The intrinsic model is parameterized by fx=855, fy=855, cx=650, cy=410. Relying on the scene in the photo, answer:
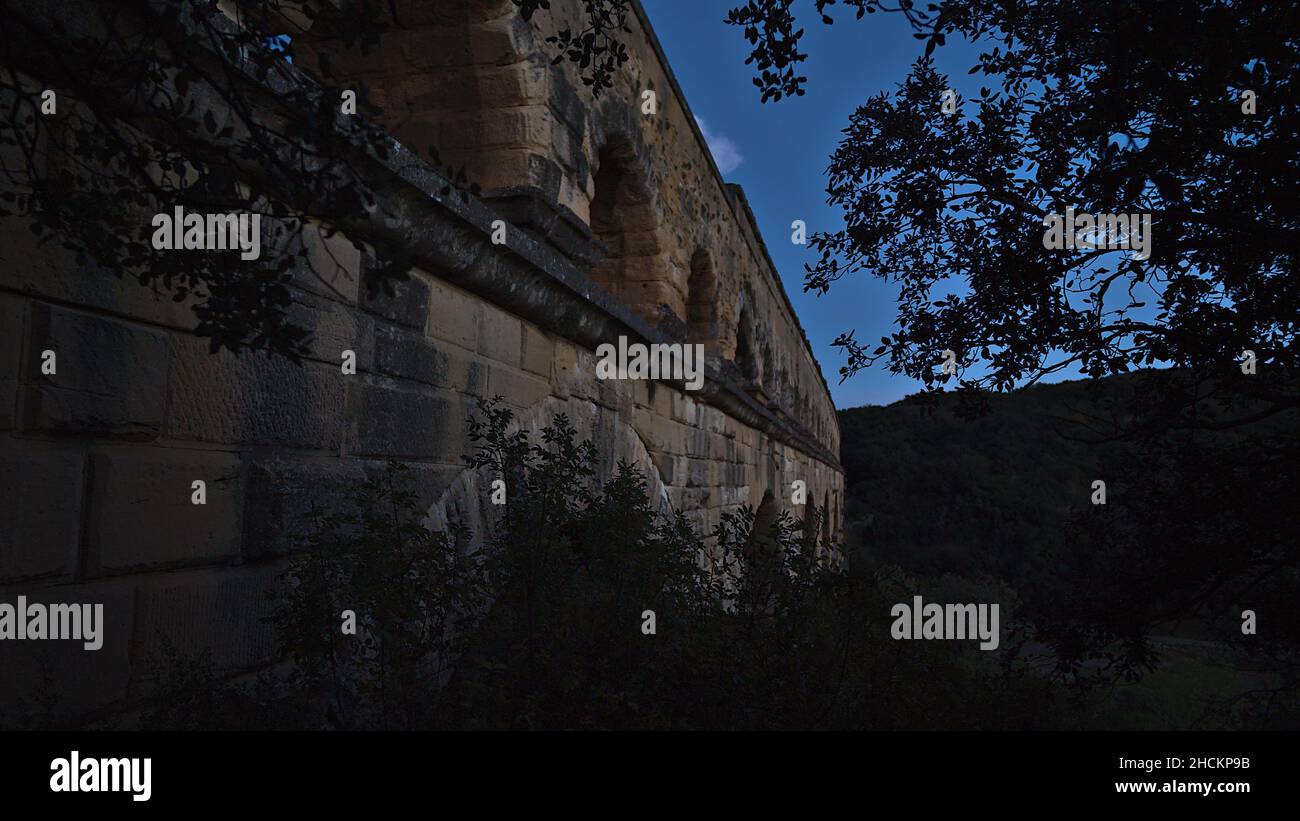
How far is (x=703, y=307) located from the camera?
780 cm

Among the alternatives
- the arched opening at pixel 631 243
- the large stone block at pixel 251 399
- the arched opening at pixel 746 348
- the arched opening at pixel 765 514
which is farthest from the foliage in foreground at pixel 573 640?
the arched opening at pixel 765 514

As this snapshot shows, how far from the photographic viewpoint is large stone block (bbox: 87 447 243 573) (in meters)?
1.85

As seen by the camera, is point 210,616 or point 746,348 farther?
point 746,348

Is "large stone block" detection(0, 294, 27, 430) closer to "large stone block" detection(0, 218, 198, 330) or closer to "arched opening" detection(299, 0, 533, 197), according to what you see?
"large stone block" detection(0, 218, 198, 330)

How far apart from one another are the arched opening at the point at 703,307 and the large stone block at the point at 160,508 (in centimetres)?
582

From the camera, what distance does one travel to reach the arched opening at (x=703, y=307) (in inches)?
306

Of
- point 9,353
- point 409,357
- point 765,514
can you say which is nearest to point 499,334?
point 409,357

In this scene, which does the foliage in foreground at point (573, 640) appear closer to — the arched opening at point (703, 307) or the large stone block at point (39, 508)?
the large stone block at point (39, 508)

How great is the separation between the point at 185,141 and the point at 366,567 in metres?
1.04

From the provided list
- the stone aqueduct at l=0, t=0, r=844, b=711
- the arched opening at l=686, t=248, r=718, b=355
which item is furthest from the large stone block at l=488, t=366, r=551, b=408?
the arched opening at l=686, t=248, r=718, b=355

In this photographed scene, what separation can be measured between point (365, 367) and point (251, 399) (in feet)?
1.60

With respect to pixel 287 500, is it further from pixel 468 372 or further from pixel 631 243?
pixel 631 243

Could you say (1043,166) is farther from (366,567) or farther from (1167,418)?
(366,567)

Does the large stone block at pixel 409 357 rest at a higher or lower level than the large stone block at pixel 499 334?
lower
